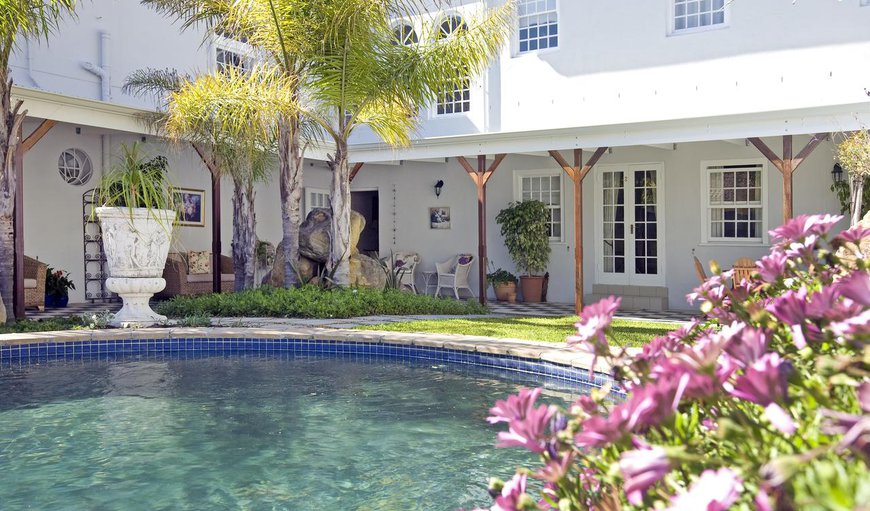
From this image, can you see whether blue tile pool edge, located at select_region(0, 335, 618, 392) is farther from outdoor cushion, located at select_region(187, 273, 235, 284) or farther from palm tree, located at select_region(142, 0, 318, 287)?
outdoor cushion, located at select_region(187, 273, 235, 284)

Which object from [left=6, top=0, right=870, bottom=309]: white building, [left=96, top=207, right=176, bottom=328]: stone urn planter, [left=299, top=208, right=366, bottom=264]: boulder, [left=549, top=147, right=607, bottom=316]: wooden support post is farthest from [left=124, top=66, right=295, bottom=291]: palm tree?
[left=549, top=147, right=607, bottom=316]: wooden support post

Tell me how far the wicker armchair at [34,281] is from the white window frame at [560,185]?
26.0 ft

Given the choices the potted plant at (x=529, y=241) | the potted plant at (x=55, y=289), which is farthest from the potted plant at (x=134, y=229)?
the potted plant at (x=529, y=241)

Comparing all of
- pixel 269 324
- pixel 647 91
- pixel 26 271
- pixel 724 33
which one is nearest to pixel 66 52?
pixel 26 271

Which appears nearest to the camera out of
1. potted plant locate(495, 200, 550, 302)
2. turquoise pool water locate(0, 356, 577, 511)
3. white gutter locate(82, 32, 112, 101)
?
turquoise pool water locate(0, 356, 577, 511)

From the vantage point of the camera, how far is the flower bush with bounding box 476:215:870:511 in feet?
2.93

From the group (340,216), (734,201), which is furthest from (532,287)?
(340,216)

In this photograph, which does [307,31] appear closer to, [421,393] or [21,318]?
[21,318]

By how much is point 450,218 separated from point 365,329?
7561 mm

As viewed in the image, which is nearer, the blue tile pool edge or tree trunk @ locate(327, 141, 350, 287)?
the blue tile pool edge

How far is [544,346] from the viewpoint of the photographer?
7.54 metres

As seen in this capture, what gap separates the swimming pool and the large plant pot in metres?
6.82

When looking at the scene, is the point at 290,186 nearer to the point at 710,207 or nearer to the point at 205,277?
the point at 205,277

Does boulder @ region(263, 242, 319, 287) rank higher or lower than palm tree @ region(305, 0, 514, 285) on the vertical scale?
lower
